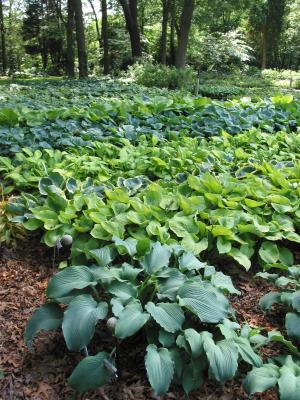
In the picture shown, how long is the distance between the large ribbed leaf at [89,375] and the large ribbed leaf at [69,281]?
1.21 ft

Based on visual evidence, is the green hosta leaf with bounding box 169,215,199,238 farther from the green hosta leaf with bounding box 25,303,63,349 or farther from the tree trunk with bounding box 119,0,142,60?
the tree trunk with bounding box 119,0,142,60

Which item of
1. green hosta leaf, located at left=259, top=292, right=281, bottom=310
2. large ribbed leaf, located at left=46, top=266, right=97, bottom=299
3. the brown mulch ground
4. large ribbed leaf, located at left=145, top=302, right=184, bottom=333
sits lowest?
the brown mulch ground

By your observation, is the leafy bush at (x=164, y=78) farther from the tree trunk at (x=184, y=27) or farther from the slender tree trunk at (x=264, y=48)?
the slender tree trunk at (x=264, y=48)

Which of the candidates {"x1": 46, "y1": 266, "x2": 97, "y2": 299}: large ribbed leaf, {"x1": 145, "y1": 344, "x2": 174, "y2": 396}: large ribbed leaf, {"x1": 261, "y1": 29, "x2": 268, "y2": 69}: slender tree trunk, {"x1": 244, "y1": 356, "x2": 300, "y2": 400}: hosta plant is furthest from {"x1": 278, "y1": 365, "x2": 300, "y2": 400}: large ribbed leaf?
{"x1": 261, "y1": 29, "x2": 268, "y2": 69}: slender tree trunk

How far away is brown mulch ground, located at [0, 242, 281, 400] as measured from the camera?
76.8 inches

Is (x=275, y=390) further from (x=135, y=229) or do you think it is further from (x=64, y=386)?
(x=135, y=229)

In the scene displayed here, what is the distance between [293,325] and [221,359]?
1.96 ft

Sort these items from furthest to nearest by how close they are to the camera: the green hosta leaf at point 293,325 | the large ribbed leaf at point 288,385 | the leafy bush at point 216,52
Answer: the leafy bush at point 216,52 → the green hosta leaf at point 293,325 → the large ribbed leaf at point 288,385

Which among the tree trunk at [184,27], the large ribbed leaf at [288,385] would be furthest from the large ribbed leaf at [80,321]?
the tree trunk at [184,27]

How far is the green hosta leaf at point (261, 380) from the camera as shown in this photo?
1801 mm

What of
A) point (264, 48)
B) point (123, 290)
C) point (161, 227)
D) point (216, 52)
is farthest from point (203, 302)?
point (264, 48)

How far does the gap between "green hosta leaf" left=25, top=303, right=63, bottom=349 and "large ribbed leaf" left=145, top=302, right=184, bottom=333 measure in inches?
18.3

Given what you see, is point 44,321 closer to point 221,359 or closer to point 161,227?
point 221,359

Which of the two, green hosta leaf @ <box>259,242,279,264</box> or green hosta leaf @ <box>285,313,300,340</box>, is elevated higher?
green hosta leaf @ <box>259,242,279,264</box>
